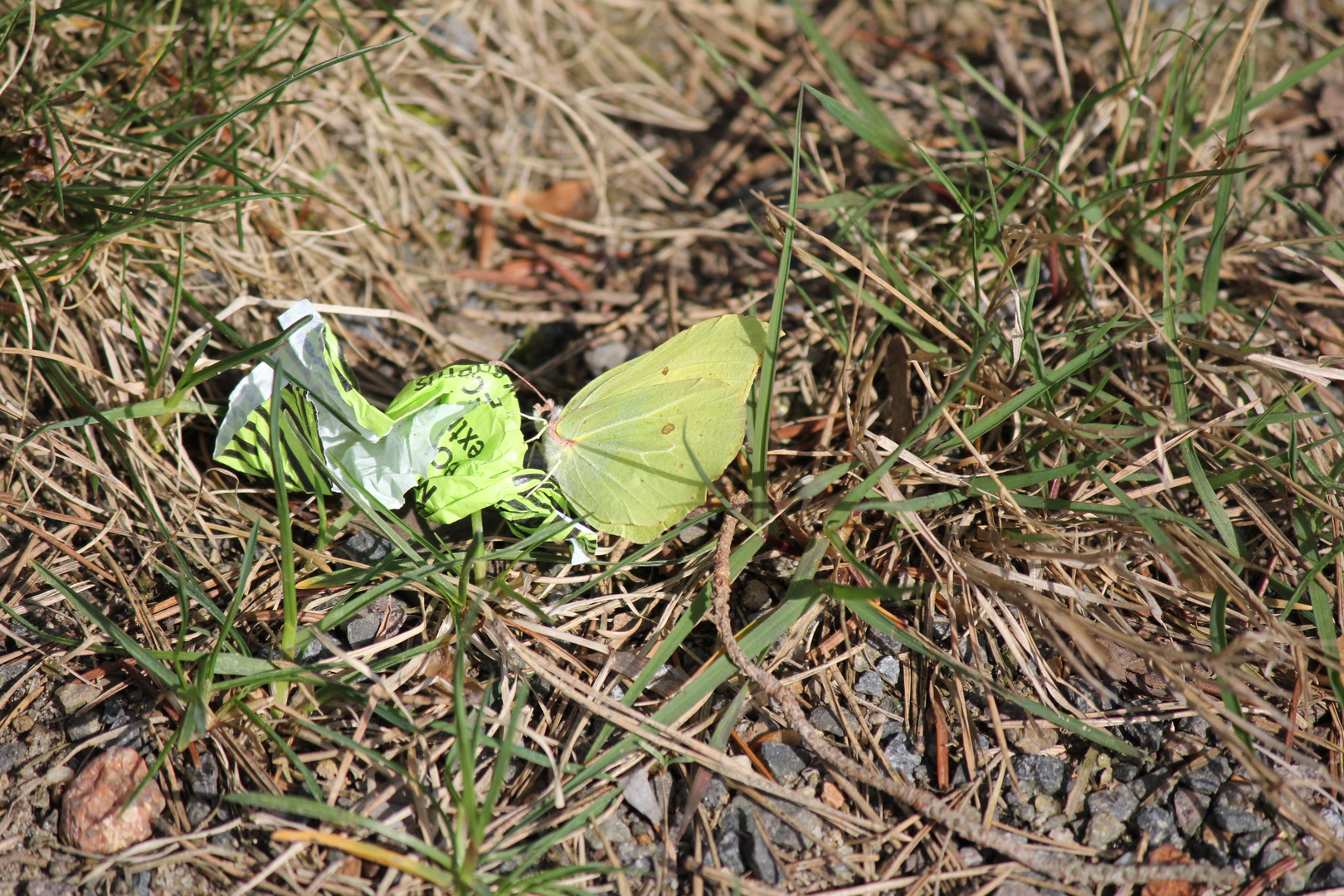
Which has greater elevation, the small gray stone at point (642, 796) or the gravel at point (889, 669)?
the small gray stone at point (642, 796)

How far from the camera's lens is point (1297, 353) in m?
2.71

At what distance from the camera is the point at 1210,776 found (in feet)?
6.68

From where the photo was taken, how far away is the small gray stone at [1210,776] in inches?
79.5

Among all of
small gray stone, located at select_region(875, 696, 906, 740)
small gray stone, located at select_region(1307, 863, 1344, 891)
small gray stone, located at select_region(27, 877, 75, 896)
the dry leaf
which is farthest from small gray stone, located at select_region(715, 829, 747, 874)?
the dry leaf

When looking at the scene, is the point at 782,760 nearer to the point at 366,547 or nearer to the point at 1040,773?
the point at 1040,773

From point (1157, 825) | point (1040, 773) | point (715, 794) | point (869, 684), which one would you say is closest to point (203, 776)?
point (715, 794)

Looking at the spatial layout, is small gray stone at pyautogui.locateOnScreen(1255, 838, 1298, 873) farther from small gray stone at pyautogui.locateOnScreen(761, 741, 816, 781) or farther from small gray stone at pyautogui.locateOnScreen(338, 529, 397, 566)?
small gray stone at pyautogui.locateOnScreen(338, 529, 397, 566)

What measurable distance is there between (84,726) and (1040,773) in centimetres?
233

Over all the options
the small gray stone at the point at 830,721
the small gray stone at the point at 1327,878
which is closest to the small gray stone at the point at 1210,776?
the small gray stone at the point at 1327,878

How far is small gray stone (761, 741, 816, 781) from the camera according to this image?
2039mm

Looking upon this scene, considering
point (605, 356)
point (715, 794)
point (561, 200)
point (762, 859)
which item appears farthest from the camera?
point (561, 200)

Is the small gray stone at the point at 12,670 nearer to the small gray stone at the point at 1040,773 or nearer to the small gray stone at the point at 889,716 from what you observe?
the small gray stone at the point at 889,716

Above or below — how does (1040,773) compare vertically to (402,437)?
below

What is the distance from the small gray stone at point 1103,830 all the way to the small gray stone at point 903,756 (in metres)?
0.40
